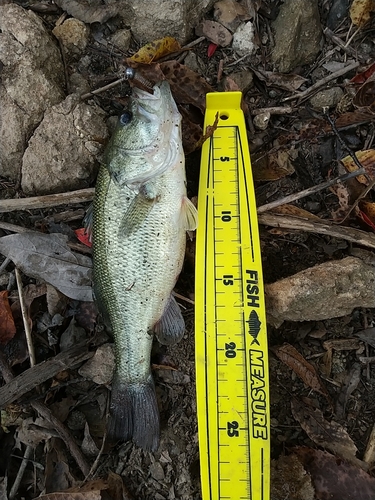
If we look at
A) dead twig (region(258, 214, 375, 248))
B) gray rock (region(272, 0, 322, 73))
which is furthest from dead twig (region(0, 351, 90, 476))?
gray rock (region(272, 0, 322, 73))

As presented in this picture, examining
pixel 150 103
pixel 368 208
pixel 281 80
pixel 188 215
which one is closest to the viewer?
pixel 150 103

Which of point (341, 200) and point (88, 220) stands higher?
point (341, 200)

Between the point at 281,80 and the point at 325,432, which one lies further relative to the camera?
the point at 281,80

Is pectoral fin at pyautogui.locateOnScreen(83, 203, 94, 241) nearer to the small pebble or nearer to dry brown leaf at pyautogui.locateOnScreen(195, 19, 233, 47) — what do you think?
the small pebble

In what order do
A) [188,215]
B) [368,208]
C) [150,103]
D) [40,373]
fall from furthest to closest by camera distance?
[40,373] → [368,208] → [188,215] → [150,103]

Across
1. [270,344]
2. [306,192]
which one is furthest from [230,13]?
[270,344]

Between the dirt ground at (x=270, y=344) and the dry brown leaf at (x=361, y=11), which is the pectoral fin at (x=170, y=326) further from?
the dry brown leaf at (x=361, y=11)

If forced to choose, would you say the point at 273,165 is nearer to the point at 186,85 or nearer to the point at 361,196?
the point at 361,196

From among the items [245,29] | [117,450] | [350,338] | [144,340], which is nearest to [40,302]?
[144,340]

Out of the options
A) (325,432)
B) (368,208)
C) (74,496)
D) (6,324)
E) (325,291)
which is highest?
(368,208)
